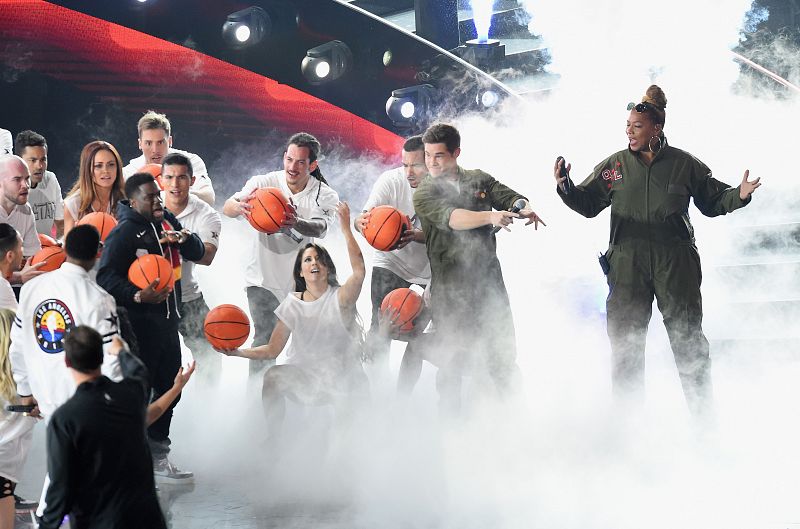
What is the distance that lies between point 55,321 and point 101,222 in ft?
6.08

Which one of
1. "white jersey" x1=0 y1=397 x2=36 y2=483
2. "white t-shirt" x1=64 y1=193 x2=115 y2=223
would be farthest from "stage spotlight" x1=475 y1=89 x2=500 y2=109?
"white jersey" x1=0 y1=397 x2=36 y2=483

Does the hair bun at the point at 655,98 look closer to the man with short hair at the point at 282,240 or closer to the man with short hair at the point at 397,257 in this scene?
the man with short hair at the point at 397,257

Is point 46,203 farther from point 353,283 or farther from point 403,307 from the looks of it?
point 403,307

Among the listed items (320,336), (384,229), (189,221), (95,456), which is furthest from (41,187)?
(95,456)

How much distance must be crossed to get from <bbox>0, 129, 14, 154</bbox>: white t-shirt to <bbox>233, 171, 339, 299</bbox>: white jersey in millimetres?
1765

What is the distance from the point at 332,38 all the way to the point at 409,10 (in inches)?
206

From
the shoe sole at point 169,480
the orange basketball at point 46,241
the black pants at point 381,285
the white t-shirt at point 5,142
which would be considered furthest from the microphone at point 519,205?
the white t-shirt at point 5,142

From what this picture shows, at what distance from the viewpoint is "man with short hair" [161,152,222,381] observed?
6625 mm

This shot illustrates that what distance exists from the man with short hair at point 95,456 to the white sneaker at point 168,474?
2.18m

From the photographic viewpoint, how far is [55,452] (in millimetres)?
3543

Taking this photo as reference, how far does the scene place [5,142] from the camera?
7.59m

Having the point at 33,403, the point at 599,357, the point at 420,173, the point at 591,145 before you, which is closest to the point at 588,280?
the point at 599,357

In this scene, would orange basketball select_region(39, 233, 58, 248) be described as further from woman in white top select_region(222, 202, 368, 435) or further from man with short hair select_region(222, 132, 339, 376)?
woman in white top select_region(222, 202, 368, 435)

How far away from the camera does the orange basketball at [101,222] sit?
631cm
